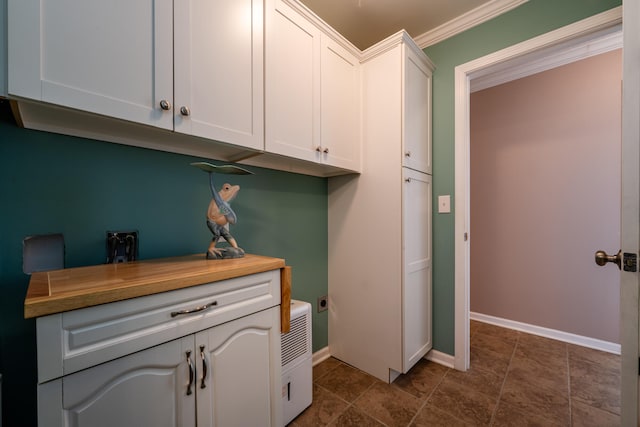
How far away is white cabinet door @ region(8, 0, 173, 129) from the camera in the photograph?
73 centimetres

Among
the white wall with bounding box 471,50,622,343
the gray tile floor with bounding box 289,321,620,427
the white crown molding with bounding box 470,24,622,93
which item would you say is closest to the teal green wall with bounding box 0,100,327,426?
the gray tile floor with bounding box 289,321,620,427

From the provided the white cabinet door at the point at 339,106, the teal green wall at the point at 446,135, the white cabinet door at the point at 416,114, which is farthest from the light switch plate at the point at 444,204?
the white cabinet door at the point at 339,106

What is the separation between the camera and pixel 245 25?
119 centimetres

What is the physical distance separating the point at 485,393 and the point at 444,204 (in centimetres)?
124

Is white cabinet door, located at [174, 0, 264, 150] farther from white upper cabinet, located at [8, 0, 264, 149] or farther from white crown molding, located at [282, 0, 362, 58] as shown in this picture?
white crown molding, located at [282, 0, 362, 58]

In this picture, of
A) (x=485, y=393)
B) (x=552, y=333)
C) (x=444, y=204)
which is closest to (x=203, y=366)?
(x=485, y=393)

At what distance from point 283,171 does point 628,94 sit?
1.57 metres

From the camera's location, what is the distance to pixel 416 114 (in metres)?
1.79

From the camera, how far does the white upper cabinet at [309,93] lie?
131 cm

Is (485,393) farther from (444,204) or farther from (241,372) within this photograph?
(241,372)

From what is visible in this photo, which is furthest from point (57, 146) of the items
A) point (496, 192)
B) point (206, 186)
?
point (496, 192)

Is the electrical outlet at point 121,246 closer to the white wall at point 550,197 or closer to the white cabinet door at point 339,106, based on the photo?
the white cabinet door at point 339,106

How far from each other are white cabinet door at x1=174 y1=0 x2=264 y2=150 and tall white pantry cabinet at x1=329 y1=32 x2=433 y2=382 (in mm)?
853

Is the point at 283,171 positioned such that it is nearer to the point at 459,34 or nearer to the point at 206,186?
the point at 206,186
